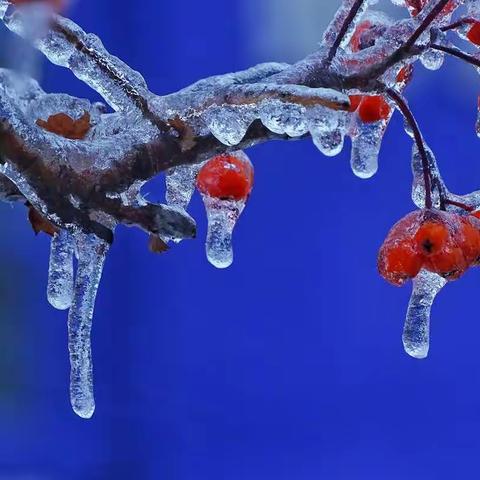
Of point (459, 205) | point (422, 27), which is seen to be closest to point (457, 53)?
point (422, 27)

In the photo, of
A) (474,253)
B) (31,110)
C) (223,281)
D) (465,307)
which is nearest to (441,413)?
(465,307)

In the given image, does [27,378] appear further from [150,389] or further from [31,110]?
[31,110]

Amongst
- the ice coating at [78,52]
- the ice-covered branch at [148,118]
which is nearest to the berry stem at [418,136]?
the ice-covered branch at [148,118]

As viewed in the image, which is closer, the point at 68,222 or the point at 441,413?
the point at 68,222

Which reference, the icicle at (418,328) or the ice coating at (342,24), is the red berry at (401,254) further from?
the ice coating at (342,24)

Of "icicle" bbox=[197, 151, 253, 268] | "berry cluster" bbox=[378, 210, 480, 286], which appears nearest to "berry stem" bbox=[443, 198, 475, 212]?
"berry cluster" bbox=[378, 210, 480, 286]

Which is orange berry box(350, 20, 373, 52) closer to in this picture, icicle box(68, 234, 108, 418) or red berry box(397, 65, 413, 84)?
red berry box(397, 65, 413, 84)

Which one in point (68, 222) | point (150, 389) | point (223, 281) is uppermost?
point (223, 281)
